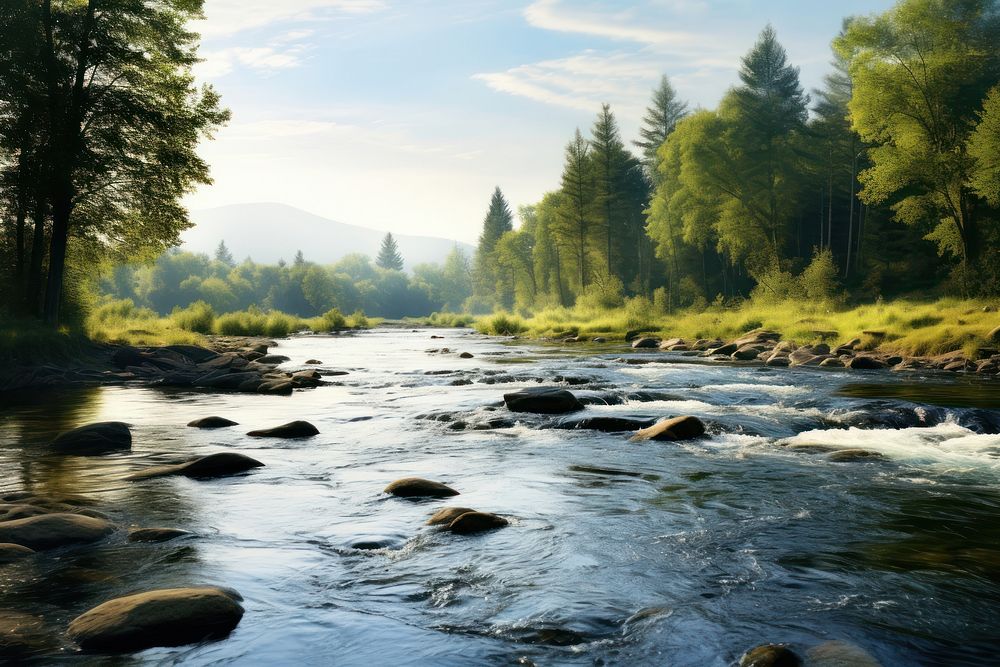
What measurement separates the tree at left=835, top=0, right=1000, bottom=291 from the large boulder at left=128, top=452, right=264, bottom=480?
28601 millimetres

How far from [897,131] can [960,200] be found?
3767 mm

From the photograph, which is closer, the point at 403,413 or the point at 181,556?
the point at 181,556

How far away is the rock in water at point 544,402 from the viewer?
1327 cm

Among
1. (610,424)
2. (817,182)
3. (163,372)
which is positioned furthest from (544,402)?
(817,182)

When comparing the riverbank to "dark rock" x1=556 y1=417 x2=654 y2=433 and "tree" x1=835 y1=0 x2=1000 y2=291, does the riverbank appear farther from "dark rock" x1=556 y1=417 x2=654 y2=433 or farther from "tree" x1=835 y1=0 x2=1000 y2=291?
"dark rock" x1=556 y1=417 x2=654 y2=433

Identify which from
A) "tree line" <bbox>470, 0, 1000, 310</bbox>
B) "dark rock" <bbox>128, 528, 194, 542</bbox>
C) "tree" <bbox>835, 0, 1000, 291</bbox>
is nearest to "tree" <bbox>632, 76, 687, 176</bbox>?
"tree line" <bbox>470, 0, 1000, 310</bbox>

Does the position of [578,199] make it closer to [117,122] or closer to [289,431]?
[117,122]

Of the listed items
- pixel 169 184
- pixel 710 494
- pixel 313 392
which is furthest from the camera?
pixel 169 184

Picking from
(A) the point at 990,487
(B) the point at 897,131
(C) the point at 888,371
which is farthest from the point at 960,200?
(A) the point at 990,487

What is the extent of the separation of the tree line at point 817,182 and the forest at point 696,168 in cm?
12

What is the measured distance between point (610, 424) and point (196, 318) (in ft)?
104

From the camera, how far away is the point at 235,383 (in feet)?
61.5

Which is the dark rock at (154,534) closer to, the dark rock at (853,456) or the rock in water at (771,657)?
the rock in water at (771,657)

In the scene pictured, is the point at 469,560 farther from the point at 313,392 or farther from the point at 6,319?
the point at 6,319
